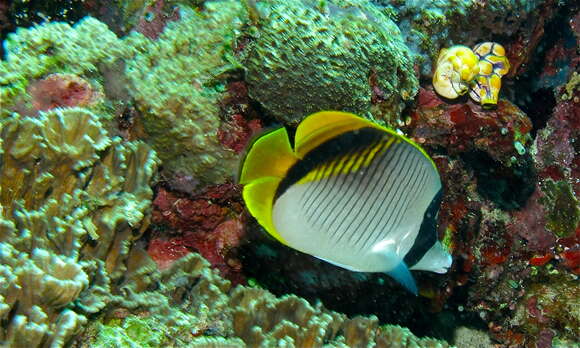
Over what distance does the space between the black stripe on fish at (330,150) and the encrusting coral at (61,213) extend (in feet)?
3.41

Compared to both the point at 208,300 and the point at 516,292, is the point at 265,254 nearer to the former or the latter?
the point at 208,300

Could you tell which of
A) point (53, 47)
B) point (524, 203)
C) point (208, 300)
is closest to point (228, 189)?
point (208, 300)

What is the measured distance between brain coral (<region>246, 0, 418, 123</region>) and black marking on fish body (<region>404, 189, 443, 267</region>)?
125cm

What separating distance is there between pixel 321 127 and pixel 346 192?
297mm

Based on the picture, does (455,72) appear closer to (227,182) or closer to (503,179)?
(503,179)

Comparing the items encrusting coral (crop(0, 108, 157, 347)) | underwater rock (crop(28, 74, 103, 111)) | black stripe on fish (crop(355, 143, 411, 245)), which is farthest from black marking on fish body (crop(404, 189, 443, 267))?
underwater rock (crop(28, 74, 103, 111))

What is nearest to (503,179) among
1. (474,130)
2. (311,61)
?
(474,130)

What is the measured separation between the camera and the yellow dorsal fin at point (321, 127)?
181 cm

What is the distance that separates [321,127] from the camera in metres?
1.85

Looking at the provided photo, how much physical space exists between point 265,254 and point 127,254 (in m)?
1.08

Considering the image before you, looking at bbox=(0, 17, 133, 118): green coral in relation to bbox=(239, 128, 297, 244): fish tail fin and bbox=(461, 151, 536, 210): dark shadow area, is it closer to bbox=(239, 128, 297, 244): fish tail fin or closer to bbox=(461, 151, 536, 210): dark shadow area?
bbox=(239, 128, 297, 244): fish tail fin

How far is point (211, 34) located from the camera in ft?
11.1

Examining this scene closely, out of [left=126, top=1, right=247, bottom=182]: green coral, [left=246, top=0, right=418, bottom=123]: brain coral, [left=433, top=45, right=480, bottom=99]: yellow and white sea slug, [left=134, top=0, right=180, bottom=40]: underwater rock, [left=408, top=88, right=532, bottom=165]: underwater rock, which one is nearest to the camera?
[left=246, top=0, right=418, bottom=123]: brain coral

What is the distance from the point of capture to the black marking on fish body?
2037 millimetres
